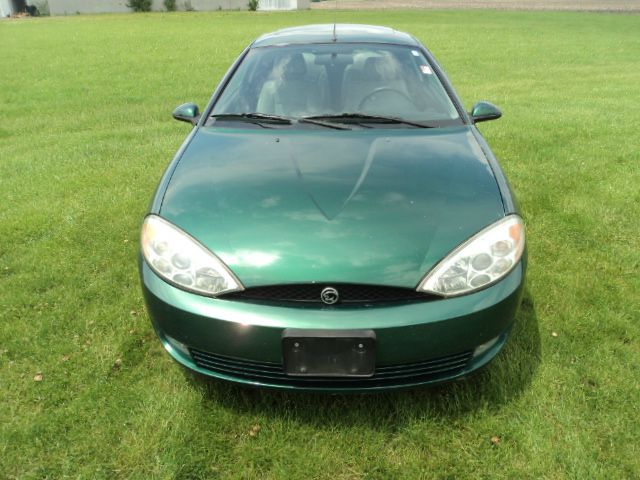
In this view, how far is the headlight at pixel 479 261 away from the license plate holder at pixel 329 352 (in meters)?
0.29

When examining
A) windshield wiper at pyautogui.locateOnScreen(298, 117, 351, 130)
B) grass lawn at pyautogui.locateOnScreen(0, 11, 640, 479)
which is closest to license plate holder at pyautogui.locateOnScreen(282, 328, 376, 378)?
grass lawn at pyautogui.locateOnScreen(0, 11, 640, 479)

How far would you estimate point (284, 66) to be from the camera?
3203 millimetres

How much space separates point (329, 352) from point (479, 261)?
659mm

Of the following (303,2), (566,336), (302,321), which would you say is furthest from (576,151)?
(303,2)

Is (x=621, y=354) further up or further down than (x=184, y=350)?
further down

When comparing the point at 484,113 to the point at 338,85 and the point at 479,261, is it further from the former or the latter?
the point at 479,261

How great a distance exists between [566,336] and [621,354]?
0.25m

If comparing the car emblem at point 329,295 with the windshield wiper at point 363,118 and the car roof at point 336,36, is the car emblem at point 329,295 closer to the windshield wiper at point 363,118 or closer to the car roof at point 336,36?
the windshield wiper at point 363,118

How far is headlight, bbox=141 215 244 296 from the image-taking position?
1.90 metres

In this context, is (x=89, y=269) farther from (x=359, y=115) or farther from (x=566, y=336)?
(x=566, y=336)

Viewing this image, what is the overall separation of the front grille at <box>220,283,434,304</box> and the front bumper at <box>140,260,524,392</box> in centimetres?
3

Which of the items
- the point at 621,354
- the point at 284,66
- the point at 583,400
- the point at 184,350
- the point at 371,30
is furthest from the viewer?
the point at 371,30

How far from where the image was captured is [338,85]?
304 cm

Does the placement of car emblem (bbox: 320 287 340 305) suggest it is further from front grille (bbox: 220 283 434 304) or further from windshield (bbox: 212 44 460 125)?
windshield (bbox: 212 44 460 125)
